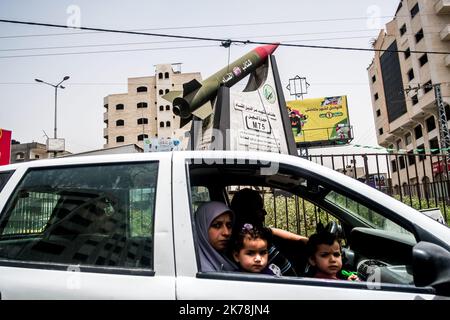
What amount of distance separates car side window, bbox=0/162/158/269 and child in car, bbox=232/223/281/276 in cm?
52

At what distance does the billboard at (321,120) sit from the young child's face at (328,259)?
119ft

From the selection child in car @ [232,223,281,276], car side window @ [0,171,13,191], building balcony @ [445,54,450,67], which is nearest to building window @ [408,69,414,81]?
building balcony @ [445,54,450,67]

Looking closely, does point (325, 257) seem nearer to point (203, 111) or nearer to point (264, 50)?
point (203, 111)

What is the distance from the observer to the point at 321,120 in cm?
3781

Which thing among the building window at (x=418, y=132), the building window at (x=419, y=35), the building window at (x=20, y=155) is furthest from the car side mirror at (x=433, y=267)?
the building window at (x=20, y=155)

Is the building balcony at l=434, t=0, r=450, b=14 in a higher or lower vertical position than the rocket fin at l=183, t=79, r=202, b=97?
higher

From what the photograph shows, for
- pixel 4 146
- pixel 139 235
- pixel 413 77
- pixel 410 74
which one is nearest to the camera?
pixel 139 235

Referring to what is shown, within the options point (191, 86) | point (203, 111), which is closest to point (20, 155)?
point (191, 86)

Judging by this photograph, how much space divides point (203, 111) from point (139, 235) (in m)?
10.8

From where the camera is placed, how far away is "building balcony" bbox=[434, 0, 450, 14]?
30.2 metres

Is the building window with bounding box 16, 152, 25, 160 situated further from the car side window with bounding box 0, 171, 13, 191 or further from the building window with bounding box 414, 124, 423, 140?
the car side window with bounding box 0, 171, 13, 191

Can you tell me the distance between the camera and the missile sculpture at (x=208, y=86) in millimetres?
11906

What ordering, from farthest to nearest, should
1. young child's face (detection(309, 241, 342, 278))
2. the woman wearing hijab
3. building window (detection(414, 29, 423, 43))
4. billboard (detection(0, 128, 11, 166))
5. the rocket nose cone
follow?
building window (detection(414, 29, 423, 43)) < billboard (detection(0, 128, 11, 166)) < the rocket nose cone < young child's face (detection(309, 241, 342, 278)) < the woman wearing hijab

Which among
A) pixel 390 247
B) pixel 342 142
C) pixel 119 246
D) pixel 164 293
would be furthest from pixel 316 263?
pixel 342 142
